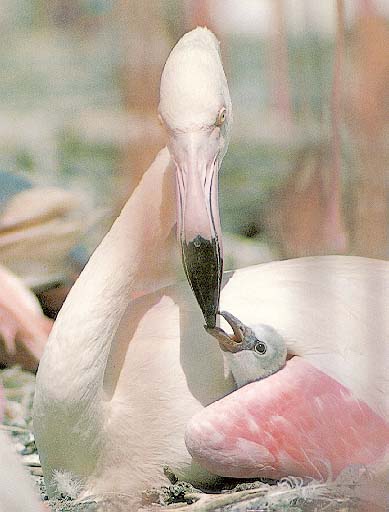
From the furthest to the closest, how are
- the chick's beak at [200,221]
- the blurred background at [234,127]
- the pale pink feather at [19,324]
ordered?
the pale pink feather at [19,324] < the blurred background at [234,127] < the chick's beak at [200,221]

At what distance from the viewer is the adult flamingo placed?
167 centimetres

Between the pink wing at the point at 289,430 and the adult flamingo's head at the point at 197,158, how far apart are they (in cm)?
15

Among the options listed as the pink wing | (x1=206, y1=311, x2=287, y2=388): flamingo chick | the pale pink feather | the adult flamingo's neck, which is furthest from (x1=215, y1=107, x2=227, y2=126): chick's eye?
the pale pink feather

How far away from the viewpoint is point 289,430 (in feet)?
5.56

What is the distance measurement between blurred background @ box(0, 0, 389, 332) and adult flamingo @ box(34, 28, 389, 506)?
315mm

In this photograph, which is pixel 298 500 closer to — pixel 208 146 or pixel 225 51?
pixel 208 146

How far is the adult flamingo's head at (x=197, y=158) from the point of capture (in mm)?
1649

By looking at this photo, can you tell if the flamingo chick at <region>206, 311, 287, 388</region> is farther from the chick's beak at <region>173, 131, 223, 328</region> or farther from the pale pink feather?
the pale pink feather

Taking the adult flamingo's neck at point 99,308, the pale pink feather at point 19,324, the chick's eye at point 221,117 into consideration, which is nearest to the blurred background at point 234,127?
the pale pink feather at point 19,324

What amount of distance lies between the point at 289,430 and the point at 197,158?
47cm

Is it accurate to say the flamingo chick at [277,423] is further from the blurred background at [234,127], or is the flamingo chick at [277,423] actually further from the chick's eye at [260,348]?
the blurred background at [234,127]

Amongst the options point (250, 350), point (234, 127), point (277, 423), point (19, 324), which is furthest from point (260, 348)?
point (19, 324)

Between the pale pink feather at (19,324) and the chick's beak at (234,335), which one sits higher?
the chick's beak at (234,335)

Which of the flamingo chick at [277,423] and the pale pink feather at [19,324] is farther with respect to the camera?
the pale pink feather at [19,324]
